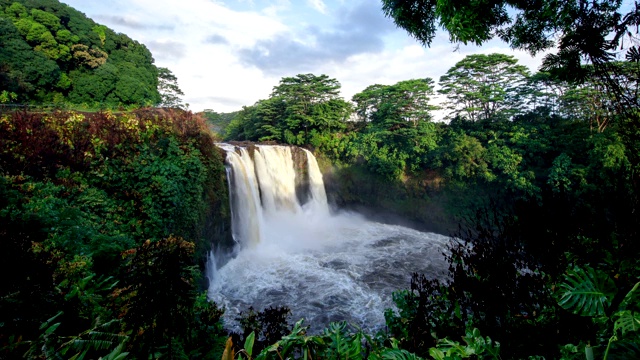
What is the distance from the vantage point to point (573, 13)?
3559 mm

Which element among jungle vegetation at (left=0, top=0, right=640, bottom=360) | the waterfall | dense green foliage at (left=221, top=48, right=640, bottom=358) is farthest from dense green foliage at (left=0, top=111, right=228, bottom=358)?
dense green foliage at (left=221, top=48, right=640, bottom=358)

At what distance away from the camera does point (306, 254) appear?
41.9 ft

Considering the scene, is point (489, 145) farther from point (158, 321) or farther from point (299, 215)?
point (158, 321)

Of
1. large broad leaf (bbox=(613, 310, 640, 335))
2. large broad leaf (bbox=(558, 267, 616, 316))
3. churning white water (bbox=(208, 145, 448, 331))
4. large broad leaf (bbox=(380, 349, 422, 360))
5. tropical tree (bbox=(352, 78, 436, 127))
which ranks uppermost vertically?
tropical tree (bbox=(352, 78, 436, 127))

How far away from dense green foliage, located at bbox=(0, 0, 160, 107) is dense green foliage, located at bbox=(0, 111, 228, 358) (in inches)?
211

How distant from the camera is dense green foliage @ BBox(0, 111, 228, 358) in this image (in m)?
1.62

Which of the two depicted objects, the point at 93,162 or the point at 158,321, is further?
the point at 93,162

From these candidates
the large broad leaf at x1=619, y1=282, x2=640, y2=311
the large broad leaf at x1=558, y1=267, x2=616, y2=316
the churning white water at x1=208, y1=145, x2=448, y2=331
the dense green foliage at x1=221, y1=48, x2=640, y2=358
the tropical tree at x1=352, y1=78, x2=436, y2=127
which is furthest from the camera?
the tropical tree at x1=352, y1=78, x2=436, y2=127

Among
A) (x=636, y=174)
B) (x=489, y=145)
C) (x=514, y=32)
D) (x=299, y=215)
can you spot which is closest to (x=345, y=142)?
(x=299, y=215)

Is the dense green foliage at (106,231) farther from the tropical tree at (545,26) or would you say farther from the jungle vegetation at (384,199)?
the tropical tree at (545,26)

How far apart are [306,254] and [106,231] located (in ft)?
27.4

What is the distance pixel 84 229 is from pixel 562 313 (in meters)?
6.48

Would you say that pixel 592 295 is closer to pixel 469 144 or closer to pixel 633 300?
pixel 633 300

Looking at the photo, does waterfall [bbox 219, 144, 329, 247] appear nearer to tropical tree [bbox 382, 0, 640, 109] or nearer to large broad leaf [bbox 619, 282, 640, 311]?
tropical tree [bbox 382, 0, 640, 109]
